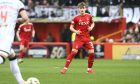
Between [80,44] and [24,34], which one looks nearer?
[80,44]

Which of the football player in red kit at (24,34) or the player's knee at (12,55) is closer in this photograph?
the player's knee at (12,55)

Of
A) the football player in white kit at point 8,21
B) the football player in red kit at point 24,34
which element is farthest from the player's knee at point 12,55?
the football player in red kit at point 24,34

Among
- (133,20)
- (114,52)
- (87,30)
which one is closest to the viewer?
(87,30)

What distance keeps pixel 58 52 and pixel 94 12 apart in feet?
16.0

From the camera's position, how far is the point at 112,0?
118 ft

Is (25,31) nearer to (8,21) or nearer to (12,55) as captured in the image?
(12,55)

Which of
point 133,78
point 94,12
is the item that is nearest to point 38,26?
point 94,12

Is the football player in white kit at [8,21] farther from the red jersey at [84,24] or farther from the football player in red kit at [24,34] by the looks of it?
the football player in red kit at [24,34]

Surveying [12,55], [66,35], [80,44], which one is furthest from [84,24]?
[66,35]

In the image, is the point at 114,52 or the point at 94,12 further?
the point at 94,12

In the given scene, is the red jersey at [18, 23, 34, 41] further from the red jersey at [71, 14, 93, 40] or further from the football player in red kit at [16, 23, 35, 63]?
the red jersey at [71, 14, 93, 40]

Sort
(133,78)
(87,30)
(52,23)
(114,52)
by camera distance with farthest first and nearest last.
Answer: (52,23) < (114,52) < (87,30) < (133,78)

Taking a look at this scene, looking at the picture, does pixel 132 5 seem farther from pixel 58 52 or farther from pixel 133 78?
pixel 133 78

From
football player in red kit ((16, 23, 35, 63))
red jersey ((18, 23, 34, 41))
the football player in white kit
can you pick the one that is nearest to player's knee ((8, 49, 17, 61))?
the football player in white kit
